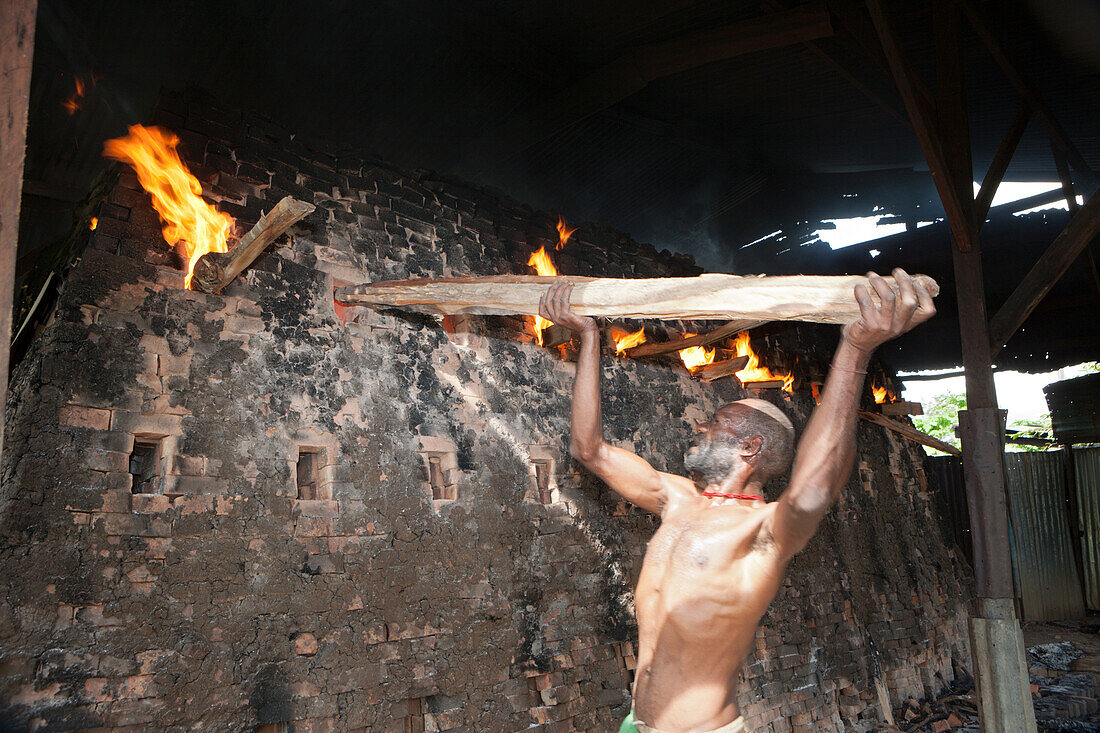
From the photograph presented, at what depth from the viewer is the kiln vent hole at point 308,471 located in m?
4.18

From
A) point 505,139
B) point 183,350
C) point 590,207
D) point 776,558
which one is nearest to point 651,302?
point 776,558

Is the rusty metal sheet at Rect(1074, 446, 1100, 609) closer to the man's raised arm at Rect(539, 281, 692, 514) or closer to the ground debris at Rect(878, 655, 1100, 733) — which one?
the ground debris at Rect(878, 655, 1100, 733)

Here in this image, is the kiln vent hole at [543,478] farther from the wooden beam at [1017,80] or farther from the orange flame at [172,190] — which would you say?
the wooden beam at [1017,80]

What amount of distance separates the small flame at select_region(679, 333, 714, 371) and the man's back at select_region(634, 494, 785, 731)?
4026 mm

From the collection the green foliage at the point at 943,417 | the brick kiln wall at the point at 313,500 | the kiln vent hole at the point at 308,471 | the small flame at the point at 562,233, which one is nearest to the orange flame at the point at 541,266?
the brick kiln wall at the point at 313,500

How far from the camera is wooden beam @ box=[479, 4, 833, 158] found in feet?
20.0

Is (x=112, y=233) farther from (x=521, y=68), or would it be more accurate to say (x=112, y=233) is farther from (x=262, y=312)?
(x=521, y=68)

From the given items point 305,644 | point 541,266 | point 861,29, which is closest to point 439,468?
point 305,644

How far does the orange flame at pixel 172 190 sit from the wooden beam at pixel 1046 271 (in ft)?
20.3

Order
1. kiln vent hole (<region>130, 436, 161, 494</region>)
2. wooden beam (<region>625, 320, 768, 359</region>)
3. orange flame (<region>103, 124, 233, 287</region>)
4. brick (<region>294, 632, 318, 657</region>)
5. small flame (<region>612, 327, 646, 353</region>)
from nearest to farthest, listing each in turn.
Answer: kiln vent hole (<region>130, 436, 161, 494</region>) < brick (<region>294, 632, 318, 657</region>) < orange flame (<region>103, 124, 233, 287</region>) < wooden beam (<region>625, 320, 768, 359</region>) < small flame (<region>612, 327, 646, 353</region>)

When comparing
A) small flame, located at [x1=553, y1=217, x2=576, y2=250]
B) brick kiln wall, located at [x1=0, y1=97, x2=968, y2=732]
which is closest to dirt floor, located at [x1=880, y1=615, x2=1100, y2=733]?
brick kiln wall, located at [x1=0, y1=97, x2=968, y2=732]

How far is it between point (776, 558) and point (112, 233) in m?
3.69

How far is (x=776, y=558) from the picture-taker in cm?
279

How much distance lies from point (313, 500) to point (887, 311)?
3164 mm
